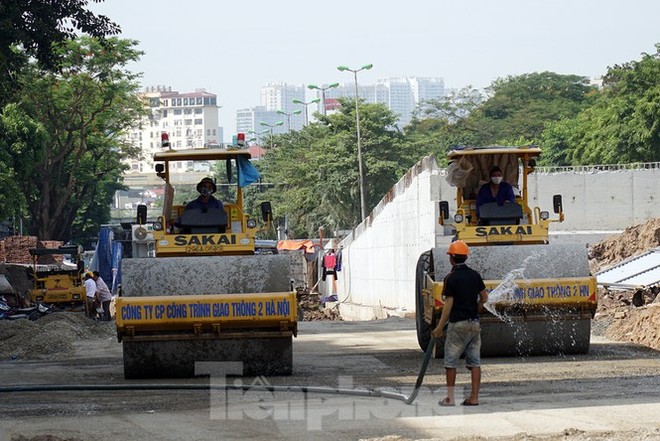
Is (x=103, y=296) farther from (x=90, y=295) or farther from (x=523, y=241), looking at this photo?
(x=523, y=241)

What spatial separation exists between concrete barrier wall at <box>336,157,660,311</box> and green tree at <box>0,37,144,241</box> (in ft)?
44.3

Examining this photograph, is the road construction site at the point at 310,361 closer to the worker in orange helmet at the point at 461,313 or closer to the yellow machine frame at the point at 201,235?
the yellow machine frame at the point at 201,235

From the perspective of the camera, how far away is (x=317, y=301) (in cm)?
5512

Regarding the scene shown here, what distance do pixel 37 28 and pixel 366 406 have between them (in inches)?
572

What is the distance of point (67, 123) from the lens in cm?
5706

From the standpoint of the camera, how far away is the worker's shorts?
13.2 meters

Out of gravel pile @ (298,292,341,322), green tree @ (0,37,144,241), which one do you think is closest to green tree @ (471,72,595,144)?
green tree @ (0,37,144,241)

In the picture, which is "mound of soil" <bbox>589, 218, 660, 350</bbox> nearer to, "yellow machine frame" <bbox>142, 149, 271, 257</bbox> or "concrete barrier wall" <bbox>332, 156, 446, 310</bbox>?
"concrete barrier wall" <bbox>332, 156, 446, 310</bbox>

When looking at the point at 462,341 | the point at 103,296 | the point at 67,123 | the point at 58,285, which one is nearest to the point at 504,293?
the point at 462,341

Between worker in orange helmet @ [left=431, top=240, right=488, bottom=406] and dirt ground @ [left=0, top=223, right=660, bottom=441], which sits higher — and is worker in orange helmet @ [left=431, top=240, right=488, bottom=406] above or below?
above

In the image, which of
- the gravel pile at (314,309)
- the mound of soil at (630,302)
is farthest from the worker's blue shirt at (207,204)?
the gravel pile at (314,309)

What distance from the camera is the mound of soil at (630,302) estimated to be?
834 inches

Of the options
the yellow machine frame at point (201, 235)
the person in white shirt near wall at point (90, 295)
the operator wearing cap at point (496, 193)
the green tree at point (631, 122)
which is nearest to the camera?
the yellow machine frame at point (201, 235)

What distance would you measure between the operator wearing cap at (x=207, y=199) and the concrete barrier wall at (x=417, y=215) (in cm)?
2172
